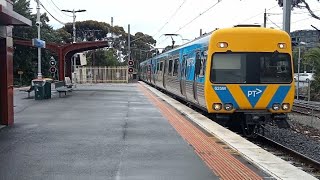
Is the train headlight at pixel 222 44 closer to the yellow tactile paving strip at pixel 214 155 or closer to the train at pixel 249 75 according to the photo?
the train at pixel 249 75

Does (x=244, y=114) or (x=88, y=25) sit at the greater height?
(x=88, y=25)

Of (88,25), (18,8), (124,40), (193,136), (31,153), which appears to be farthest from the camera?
(124,40)

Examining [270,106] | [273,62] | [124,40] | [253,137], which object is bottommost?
[253,137]

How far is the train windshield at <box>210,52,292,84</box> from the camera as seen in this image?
42.8ft

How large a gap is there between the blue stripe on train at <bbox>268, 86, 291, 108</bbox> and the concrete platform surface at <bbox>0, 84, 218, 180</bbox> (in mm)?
2909

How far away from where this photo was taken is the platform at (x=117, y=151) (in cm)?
726

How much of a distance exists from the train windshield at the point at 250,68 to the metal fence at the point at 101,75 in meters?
40.5

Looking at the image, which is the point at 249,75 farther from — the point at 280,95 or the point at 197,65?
the point at 197,65

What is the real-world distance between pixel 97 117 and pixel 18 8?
39664 millimetres

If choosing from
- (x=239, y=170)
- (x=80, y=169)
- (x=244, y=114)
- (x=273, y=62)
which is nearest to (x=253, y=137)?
(x=244, y=114)

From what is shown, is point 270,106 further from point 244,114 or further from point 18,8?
point 18,8

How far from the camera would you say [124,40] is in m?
91.0

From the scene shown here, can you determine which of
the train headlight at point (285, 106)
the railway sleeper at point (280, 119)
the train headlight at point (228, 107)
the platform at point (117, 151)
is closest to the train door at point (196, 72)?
the platform at point (117, 151)

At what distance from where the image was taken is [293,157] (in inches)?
427
